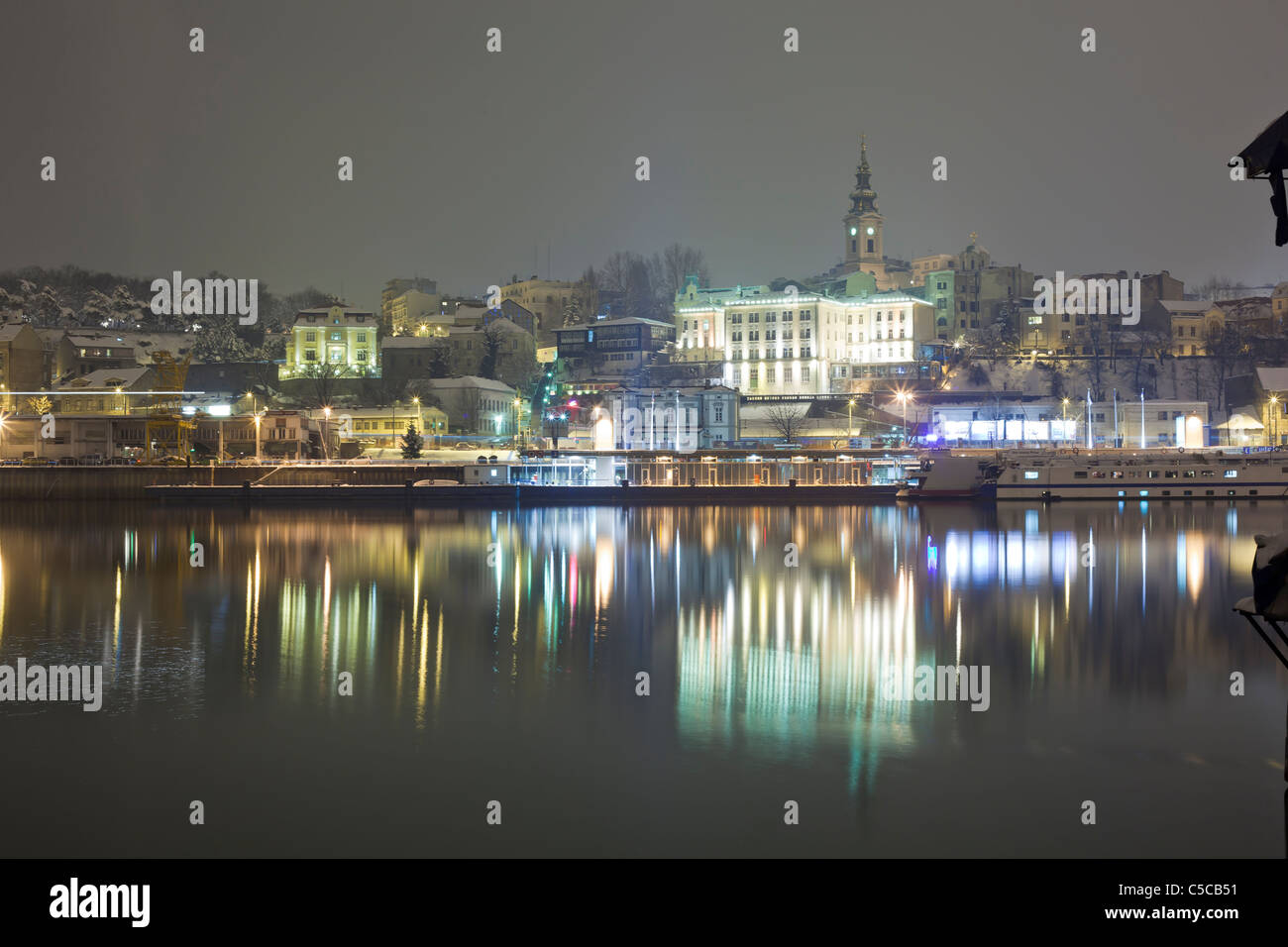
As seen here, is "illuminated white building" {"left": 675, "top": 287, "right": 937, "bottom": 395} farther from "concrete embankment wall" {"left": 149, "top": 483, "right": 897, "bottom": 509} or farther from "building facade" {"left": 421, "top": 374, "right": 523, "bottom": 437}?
"concrete embankment wall" {"left": 149, "top": 483, "right": 897, "bottom": 509}

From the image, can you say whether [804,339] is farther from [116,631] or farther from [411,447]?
[116,631]

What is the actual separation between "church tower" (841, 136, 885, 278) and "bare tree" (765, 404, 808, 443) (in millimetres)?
30531

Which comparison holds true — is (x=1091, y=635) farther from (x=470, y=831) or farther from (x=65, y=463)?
(x=65, y=463)

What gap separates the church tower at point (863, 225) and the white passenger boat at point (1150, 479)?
4873 centimetres

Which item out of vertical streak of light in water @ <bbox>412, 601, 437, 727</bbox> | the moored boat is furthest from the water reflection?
the moored boat

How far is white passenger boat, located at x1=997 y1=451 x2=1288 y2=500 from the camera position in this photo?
40812 mm

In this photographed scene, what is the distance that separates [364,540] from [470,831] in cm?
2005

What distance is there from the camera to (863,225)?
3487 inches

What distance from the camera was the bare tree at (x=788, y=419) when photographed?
59.3 metres

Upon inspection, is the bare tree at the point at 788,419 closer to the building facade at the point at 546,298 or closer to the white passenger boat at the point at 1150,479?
the white passenger boat at the point at 1150,479

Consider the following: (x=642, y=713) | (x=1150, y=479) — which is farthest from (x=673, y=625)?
(x=1150, y=479)

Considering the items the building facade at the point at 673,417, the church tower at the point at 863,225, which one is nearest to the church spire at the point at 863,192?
the church tower at the point at 863,225

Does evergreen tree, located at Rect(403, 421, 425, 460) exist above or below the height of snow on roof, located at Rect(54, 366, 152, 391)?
below
